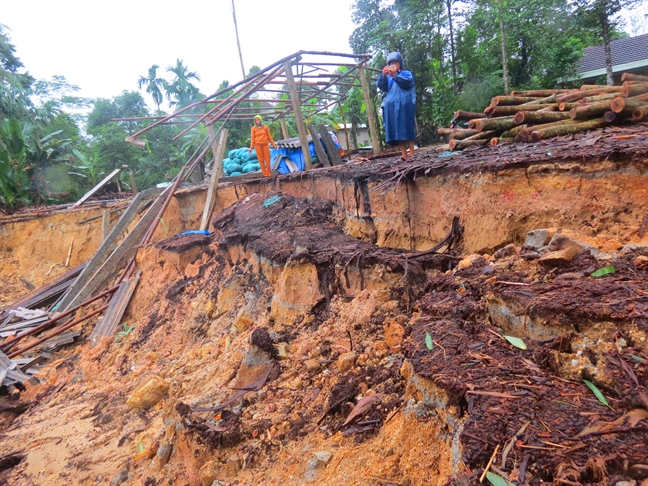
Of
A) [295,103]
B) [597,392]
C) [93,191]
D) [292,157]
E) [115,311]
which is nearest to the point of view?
[597,392]

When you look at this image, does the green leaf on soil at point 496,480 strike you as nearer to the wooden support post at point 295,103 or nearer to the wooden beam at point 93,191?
the wooden support post at point 295,103

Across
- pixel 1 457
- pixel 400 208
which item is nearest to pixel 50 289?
pixel 1 457

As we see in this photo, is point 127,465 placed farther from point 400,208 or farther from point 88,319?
point 88,319

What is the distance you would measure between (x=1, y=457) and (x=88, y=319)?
333cm

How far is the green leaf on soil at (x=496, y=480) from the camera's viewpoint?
1.44m

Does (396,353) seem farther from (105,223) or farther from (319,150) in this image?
(105,223)

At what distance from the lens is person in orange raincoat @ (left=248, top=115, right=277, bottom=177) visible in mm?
8773

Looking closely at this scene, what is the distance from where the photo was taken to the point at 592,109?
→ 470 cm

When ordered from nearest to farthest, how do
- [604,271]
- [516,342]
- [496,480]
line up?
[496,480] → [516,342] → [604,271]

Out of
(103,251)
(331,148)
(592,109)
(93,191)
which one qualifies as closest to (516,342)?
(592,109)

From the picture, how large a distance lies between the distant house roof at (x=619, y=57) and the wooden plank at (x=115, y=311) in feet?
52.0

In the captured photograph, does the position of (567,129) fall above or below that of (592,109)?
below

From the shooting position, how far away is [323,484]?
2217mm

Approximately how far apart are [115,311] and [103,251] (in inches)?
85.9
